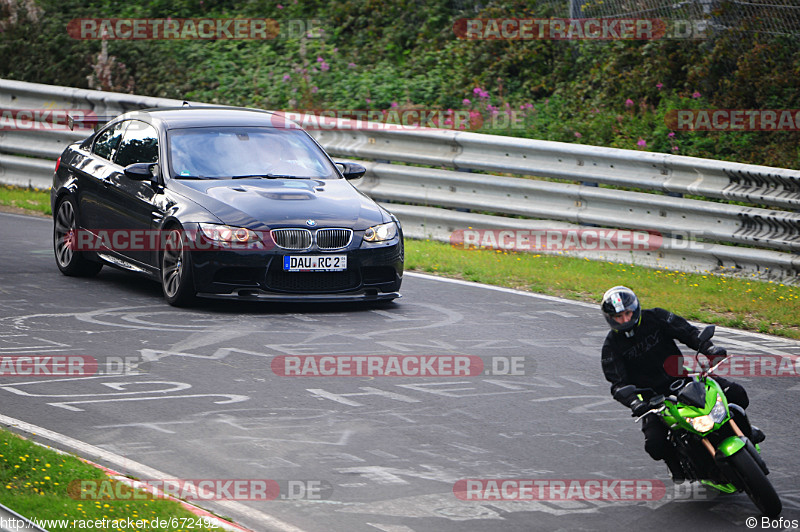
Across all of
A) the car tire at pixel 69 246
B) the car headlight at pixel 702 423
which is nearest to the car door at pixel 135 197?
the car tire at pixel 69 246

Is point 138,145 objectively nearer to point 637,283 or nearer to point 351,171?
point 351,171

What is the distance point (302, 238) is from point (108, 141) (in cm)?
303

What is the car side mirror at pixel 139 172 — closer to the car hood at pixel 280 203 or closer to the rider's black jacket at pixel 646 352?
the car hood at pixel 280 203

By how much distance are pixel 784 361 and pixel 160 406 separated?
187 inches

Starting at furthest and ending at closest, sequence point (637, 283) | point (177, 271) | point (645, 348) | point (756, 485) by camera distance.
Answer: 1. point (637, 283)
2. point (177, 271)
3. point (645, 348)
4. point (756, 485)

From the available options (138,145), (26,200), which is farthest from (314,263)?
(26,200)

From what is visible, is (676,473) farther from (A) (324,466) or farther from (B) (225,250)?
(B) (225,250)

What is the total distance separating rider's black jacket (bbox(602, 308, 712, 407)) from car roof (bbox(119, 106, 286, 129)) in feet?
20.7

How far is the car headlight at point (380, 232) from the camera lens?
11117 millimetres

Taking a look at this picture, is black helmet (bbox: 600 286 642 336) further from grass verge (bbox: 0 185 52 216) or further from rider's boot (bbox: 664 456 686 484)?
grass verge (bbox: 0 185 52 216)

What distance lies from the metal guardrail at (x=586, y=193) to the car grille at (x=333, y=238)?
3.64 m

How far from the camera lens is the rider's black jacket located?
22.5 ft

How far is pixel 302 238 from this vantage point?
1080cm

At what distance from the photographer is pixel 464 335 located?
10242 millimetres
